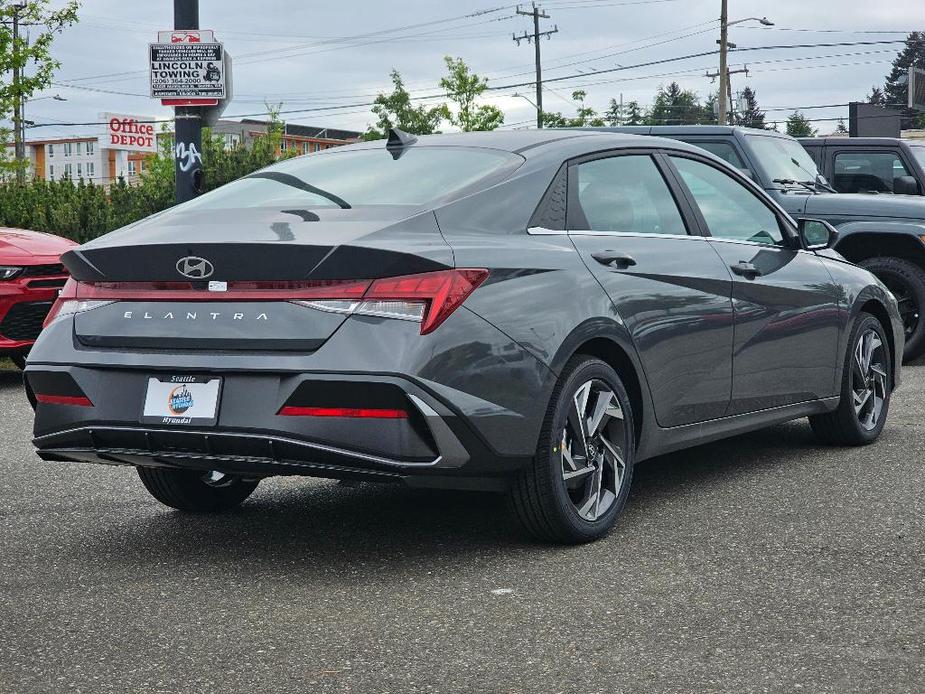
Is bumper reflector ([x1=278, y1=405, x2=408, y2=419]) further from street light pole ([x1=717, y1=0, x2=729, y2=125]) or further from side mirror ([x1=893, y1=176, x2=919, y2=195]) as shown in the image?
street light pole ([x1=717, y1=0, x2=729, y2=125])

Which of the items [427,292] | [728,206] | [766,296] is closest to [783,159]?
[728,206]

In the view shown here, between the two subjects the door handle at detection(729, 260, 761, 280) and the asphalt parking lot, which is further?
the door handle at detection(729, 260, 761, 280)

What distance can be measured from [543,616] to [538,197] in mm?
1674

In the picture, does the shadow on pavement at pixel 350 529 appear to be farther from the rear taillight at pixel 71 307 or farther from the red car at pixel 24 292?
the red car at pixel 24 292

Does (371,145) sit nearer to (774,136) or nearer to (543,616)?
(543,616)

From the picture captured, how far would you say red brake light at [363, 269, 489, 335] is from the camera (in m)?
4.42

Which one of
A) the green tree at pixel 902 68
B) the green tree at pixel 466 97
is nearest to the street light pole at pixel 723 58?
the green tree at pixel 466 97

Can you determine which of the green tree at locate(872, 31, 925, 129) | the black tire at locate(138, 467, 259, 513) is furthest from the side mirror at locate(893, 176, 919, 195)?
the green tree at locate(872, 31, 925, 129)

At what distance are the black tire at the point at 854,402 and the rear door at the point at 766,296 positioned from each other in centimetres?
18

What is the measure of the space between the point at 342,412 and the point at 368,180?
115 cm

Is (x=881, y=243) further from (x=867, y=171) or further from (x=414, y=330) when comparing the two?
(x=414, y=330)

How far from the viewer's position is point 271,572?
4.74m

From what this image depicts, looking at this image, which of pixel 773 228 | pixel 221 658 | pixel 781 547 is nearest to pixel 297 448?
pixel 221 658


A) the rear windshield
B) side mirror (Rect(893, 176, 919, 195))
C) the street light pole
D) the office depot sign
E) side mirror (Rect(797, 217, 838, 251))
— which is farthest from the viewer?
the office depot sign
